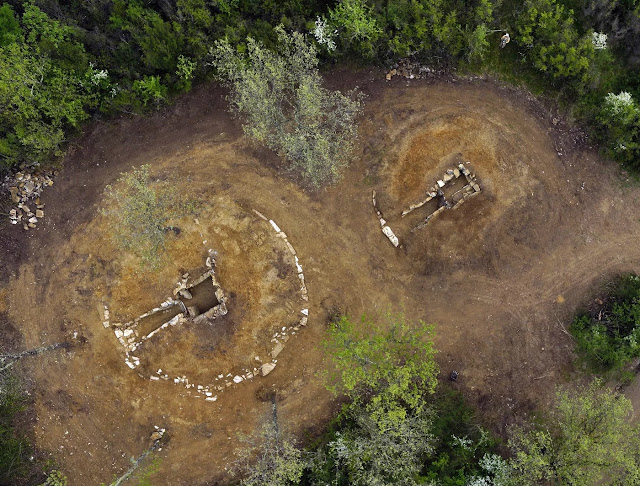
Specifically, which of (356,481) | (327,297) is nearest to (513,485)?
(356,481)

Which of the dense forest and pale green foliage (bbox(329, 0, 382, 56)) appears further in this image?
pale green foliage (bbox(329, 0, 382, 56))

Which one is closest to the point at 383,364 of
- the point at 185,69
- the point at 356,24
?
the point at 356,24

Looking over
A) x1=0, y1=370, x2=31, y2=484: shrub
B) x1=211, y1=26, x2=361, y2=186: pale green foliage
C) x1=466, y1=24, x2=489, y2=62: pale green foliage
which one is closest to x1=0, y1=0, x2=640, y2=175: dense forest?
x1=466, y1=24, x2=489, y2=62: pale green foliage

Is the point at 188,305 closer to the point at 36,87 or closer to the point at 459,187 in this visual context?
the point at 36,87

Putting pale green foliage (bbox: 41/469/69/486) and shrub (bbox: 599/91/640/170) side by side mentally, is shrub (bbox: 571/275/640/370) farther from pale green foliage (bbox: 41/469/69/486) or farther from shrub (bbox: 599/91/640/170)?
pale green foliage (bbox: 41/469/69/486)

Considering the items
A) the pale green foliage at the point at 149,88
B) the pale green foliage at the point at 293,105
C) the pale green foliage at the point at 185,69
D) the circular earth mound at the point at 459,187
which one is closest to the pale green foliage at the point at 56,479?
the pale green foliage at the point at 149,88

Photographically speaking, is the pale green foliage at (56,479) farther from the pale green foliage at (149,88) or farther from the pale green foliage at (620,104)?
the pale green foliage at (620,104)
